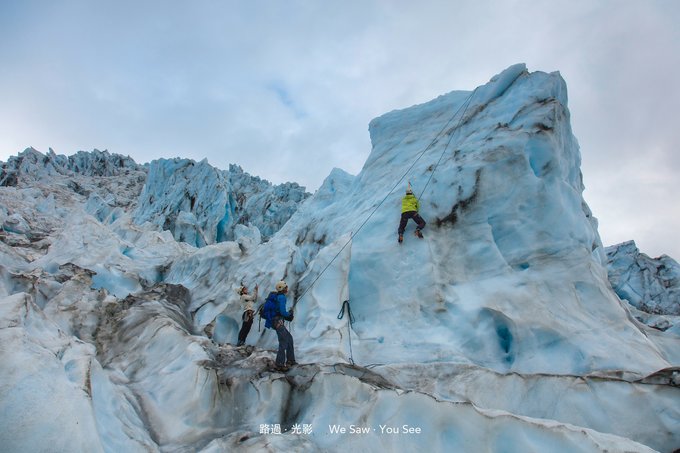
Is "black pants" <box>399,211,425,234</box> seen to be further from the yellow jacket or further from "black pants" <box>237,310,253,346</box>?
"black pants" <box>237,310,253,346</box>

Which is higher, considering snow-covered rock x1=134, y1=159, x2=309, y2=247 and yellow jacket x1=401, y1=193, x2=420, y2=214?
snow-covered rock x1=134, y1=159, x2=309, y2=247

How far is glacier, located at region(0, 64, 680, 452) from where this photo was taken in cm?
307

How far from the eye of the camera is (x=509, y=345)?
16.2ft

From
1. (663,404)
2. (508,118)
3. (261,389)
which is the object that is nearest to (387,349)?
(261,389)

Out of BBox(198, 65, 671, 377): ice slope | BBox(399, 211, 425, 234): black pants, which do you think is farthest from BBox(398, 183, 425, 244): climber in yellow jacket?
BBox(198, 65, 671, 377): ice slope

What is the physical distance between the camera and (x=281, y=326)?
4.29 m

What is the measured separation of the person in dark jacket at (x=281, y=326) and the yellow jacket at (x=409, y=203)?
2.19 metres

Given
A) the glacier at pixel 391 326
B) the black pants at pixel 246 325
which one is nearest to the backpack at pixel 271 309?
the glacier at pixel 391 326

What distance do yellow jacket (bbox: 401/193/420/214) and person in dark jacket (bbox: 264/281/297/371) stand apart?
2.19 m

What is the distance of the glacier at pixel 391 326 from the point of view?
10.1 feet

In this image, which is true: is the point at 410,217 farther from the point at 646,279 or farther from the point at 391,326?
the point at 646,279

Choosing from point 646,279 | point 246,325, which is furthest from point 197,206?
point 646,279

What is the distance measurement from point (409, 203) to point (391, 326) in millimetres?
1726

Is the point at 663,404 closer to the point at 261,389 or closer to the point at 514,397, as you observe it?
the point at 514,397
